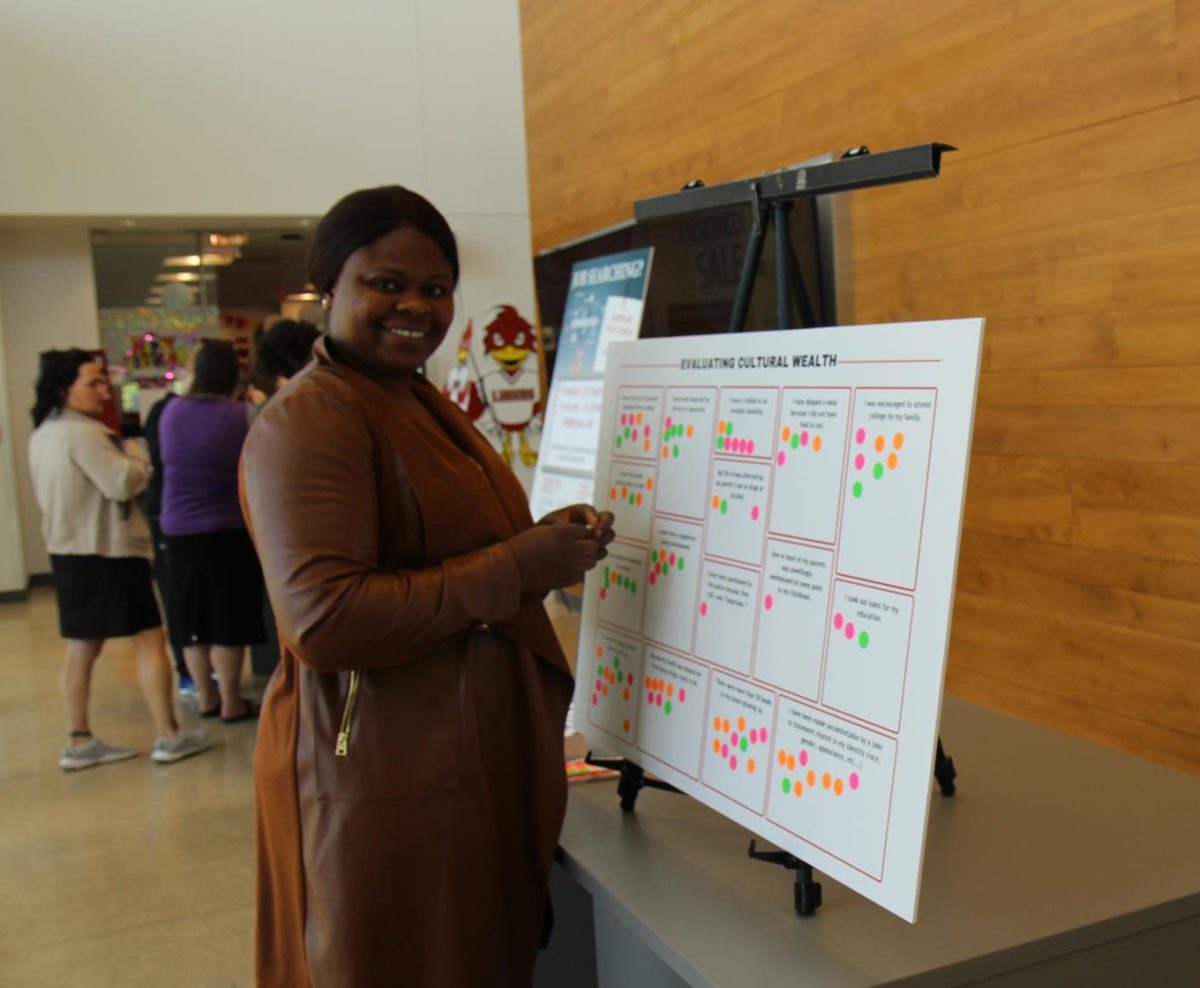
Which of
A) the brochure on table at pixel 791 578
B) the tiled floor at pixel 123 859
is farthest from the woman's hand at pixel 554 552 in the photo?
the tiled floor at pixel 123 859

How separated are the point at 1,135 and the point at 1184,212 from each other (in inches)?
312

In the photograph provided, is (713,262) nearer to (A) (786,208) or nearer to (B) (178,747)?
(A) (786,208)

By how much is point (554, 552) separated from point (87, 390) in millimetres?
3632

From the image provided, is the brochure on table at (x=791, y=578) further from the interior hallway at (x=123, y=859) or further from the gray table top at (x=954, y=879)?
the interior hallway at (x=123, y=859)

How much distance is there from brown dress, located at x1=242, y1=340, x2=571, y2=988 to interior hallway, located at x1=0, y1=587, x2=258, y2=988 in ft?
5.73

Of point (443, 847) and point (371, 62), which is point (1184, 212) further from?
point (371, 62)

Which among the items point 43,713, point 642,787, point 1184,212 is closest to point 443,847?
point 642,787

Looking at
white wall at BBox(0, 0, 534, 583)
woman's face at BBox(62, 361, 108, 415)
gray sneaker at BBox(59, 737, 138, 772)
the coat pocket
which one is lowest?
gray sneaker at BBox(59, 737, 138, 772)

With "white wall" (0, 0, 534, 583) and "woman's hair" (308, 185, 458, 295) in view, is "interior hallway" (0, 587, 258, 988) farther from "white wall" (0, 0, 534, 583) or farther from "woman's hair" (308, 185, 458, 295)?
"white wall" (0, 0, 534, 583)

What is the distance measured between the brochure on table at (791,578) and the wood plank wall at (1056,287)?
0.99 metres

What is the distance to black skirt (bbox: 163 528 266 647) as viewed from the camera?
16.6 ft

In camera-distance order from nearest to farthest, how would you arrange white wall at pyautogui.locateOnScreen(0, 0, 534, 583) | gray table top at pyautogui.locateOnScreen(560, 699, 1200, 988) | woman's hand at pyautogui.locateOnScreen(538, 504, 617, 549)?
gray table top at pyautogui.locateOnScreen(560, 699, 1200, 988) < woman's hand at pyautogui.locateOnScreen(538, 504, 617, 549) < white wall at pyautogui.locateOnScreen(0, 0, 534, 583)

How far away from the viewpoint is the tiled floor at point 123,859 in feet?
10.5

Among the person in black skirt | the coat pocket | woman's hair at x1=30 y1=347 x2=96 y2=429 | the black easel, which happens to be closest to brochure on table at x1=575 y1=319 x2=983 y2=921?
the black easel
